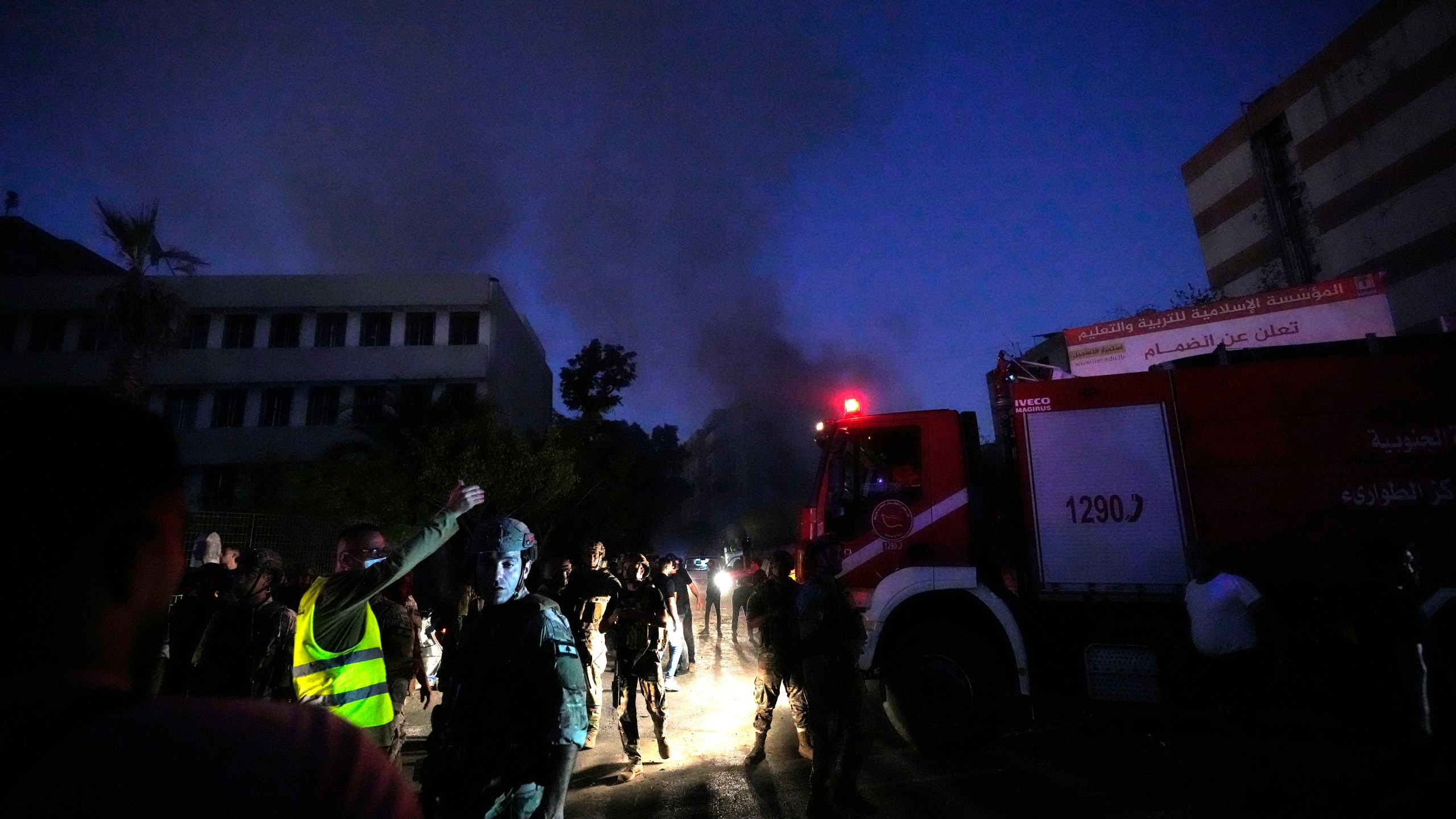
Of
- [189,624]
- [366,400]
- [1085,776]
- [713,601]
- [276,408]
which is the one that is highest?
[366,400]

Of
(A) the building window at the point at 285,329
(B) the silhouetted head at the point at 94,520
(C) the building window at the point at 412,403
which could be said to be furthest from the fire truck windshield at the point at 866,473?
(A) the building window at the point at 285,329

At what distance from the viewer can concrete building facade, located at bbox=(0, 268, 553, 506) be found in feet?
79.2

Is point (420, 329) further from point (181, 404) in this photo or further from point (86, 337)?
point (86, 337)

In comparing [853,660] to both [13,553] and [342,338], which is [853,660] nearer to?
[13,553]

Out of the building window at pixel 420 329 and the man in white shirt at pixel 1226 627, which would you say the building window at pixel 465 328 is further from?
the man in white shirt at pixel 1226 627

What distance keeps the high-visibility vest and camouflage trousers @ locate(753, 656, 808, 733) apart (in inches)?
147

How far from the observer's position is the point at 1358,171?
79.5 feet

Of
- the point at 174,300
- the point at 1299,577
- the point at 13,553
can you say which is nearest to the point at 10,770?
the point at 13,553

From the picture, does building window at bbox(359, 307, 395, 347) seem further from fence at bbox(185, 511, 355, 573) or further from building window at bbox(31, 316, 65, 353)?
fence at bbox(185, 511, 355, 573)

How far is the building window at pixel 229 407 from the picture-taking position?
24.2 meters

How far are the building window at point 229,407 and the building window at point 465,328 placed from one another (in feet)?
25.3

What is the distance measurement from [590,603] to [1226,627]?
5109mm

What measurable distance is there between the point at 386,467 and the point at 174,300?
6.43m

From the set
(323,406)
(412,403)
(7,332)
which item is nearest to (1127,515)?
(412,403)
